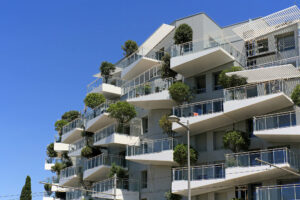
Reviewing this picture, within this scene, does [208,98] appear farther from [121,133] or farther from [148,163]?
[121,133]

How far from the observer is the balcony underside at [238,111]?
3136 centimetres

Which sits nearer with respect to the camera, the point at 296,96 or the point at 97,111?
the point at 296,96

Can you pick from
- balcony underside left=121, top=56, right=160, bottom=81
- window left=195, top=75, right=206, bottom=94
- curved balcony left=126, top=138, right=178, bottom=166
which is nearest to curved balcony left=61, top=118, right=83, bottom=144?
balcony underside left=121, top=56, right=160, bottom=81

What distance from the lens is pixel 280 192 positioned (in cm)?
2780

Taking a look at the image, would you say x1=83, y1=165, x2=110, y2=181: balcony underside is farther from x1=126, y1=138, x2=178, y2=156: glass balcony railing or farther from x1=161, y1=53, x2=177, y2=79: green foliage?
x1=161, y1=53, x2=177, y2=79: green foliage

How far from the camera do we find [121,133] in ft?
143

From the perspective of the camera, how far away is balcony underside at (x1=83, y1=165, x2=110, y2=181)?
4431 centimetres

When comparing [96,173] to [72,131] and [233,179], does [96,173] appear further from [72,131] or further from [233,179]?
[233,179]

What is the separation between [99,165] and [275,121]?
1950 cm

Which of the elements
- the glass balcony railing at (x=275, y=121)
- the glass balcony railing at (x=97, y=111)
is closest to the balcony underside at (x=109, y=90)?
the glass balcony railing at (x=97, y=111)

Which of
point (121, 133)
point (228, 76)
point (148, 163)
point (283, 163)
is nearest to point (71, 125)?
point (121, 133)

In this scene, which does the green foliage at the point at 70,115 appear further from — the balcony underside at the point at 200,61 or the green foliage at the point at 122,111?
the balcony underside at the point at 200,61

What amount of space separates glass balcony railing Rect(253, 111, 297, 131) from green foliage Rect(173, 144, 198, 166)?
225 inches

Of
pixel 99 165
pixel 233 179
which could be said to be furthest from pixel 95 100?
pixel 233 179
